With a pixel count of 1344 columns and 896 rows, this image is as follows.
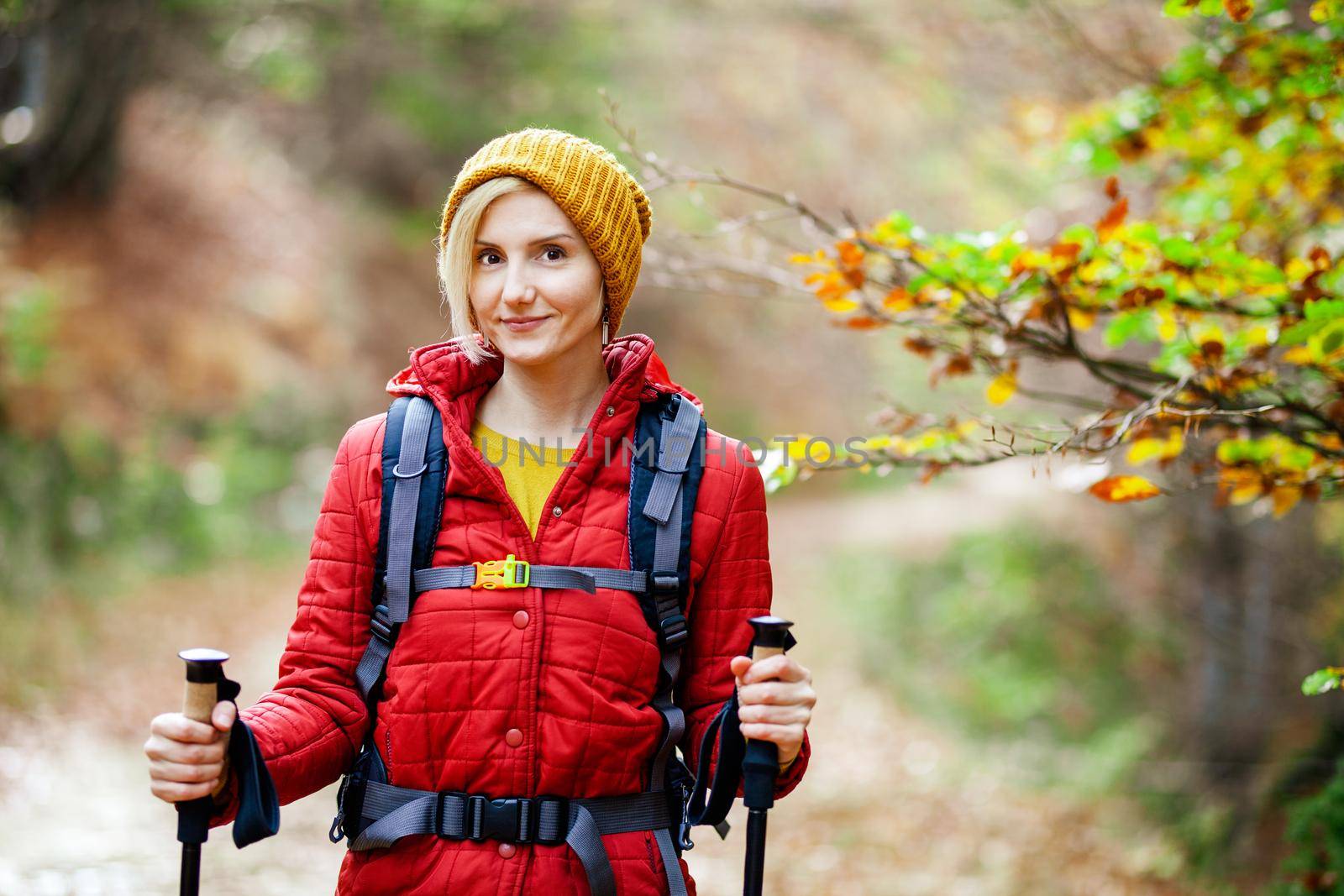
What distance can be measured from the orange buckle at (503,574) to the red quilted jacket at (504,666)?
2 cm

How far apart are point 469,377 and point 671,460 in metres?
0.48

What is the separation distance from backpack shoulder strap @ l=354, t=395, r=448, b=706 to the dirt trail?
4.43 m

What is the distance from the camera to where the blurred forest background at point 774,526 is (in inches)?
258

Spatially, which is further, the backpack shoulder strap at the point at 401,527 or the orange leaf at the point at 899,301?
the orange leaf at the point at 899,301

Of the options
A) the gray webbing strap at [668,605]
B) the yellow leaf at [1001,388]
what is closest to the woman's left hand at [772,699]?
the gray webbing strap at [668,605]

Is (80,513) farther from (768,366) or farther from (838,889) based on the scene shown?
(768,366)

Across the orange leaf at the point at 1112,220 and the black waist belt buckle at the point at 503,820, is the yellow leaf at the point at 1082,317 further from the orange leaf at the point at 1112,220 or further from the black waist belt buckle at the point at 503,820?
the black waist belt buckle at the point at 503,820

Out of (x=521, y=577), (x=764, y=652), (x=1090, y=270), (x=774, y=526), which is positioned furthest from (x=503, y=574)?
(x=774, y=526)

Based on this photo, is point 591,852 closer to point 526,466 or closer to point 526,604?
point 526,604

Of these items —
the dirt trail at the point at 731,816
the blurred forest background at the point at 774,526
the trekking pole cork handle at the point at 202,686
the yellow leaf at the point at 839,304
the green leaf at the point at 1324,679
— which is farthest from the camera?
the blurred forest background at the point at 774,526

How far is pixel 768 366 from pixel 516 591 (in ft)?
71.2

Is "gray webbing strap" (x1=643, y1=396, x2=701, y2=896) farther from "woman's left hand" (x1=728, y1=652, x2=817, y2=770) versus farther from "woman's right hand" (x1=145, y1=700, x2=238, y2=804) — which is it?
"woman's right hand" (x1=145, y1=700, x2=238, y2=804)

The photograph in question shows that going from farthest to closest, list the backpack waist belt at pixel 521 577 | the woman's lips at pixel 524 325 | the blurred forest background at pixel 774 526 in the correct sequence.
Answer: the blurred forest background at pixel 774 526, the woman's lips at pixel 524 325, the backpack waist belt at pixel 521 577

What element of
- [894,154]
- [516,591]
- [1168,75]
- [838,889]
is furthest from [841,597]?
[516,591]
